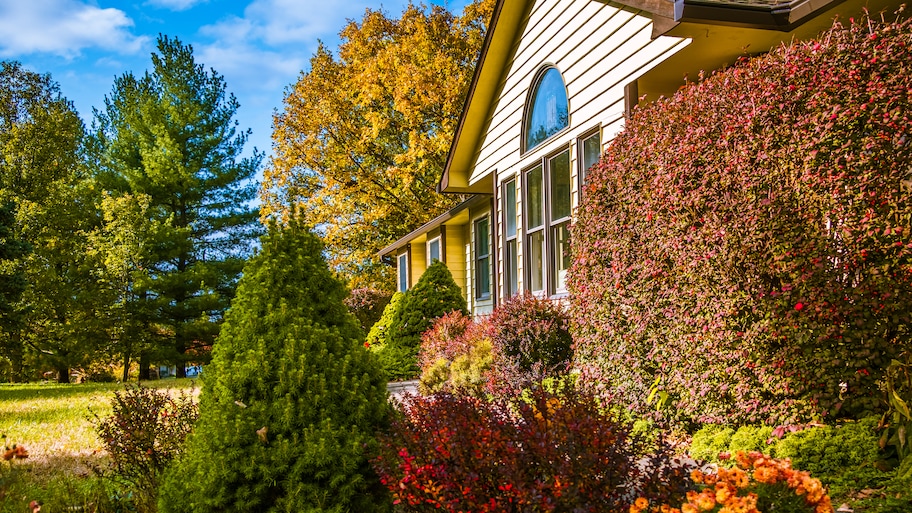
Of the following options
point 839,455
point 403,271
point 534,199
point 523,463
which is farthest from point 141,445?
point 403,271

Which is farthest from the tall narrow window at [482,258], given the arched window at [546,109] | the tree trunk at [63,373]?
the tree trunk at [63,373]

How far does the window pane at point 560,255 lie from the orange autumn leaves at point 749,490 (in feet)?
22.1

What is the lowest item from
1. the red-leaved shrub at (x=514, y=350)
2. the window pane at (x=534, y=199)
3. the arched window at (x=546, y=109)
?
the red-leaved shrub at (x=514, y=350)

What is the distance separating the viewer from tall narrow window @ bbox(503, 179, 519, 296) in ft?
37.9

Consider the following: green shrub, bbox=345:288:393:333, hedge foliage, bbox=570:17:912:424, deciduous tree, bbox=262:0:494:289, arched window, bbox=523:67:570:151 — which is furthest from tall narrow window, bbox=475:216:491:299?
hedge foliage, bbox=570:17:912:424

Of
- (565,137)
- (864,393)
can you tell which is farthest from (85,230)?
(864,393)

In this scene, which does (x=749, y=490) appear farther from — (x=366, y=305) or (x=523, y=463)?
(x=366, y=305)

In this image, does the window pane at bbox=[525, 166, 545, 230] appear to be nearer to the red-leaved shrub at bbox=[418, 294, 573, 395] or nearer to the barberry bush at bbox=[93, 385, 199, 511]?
the red-leaved shrub at bbox=[418, 294, 573, 395]

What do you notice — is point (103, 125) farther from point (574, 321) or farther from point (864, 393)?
point (864, 393)

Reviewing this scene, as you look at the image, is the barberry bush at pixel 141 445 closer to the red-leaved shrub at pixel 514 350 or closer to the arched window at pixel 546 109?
the red-leaved shrub at pixel 514 350

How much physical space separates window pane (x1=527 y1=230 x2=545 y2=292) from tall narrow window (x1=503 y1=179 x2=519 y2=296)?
28.2 inches

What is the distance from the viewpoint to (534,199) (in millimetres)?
10719

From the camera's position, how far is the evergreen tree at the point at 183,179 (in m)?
24.5

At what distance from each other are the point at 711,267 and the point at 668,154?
1124mm
